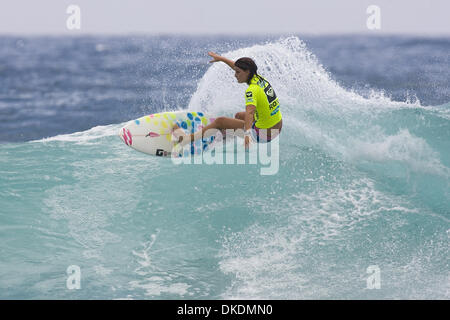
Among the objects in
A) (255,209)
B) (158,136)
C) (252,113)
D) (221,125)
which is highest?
(252,113)

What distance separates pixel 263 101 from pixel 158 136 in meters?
1.89

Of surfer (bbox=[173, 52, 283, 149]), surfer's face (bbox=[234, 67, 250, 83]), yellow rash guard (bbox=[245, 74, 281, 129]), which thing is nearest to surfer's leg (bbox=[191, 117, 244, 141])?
surfer (bbox=[173, 52, 283, 149])

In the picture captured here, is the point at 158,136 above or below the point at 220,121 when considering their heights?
below

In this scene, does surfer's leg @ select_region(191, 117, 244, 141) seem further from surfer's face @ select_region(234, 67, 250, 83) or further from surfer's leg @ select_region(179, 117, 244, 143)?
surfer's face @ select_region(234, 67, 250, 83)

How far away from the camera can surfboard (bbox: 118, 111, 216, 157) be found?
962 cm

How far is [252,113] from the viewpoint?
8.65m

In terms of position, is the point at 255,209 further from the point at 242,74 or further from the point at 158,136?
the point at 158,136

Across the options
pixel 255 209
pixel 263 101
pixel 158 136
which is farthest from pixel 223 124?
pixel 255 209

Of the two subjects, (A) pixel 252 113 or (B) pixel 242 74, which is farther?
(B) pixel 242 74

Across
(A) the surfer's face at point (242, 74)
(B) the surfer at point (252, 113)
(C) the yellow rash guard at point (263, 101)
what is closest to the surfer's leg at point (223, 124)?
(B) the surfer at point (252, 113)

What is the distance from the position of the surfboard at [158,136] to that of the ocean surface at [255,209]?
425 mm

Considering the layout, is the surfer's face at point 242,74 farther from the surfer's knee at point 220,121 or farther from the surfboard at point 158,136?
the surfboard at point 158,136

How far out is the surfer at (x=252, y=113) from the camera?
870 centimetres

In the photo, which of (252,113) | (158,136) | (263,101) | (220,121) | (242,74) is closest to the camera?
(252,113)
